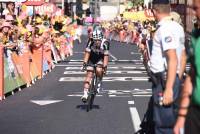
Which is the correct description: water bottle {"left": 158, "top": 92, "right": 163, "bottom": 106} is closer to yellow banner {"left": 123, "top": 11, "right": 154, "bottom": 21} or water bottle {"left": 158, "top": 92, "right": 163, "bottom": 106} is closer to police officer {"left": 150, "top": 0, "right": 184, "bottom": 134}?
police officer {"left": 150, "top": 0, "right": 184, "bottom": 134}

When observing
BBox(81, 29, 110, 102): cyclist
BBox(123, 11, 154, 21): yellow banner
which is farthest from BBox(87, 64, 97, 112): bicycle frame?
BBox(123, 11, 154, 21): yellow banner

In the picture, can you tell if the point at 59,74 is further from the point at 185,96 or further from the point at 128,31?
the point at 128,31

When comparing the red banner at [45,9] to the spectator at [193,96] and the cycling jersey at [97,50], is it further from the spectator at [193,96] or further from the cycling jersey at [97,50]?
the spectator at [193,96]

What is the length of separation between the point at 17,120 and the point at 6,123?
16.2 inches

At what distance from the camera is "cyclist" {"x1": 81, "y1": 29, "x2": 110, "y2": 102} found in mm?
14102

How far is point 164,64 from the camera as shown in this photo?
7250 millimetres

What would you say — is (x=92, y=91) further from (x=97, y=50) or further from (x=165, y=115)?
(x=165, y=115)

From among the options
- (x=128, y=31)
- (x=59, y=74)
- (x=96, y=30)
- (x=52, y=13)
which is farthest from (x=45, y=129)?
(x=128, y=31)

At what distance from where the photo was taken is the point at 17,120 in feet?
41.2

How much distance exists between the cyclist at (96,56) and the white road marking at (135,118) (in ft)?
3.36

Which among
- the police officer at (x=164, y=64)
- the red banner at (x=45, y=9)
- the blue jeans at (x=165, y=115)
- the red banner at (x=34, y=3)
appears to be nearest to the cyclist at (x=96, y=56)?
the police officer at (x=164, y=64)

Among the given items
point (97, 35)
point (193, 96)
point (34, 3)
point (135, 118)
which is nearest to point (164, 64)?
point (193, 96)

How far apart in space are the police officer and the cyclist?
6742 millimetres

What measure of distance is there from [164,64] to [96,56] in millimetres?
7269
